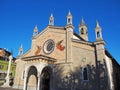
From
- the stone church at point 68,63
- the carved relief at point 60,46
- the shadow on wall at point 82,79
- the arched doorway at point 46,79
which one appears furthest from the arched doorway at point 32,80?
the carved relief at point 60,46

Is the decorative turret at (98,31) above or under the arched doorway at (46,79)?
above

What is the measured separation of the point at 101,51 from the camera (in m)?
21.1

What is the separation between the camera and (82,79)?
2162cm

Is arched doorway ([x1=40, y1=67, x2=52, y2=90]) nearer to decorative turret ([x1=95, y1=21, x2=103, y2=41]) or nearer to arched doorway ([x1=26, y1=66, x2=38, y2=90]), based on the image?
arched doorway ([x1=26, y1=66, x2=38, y2=90])

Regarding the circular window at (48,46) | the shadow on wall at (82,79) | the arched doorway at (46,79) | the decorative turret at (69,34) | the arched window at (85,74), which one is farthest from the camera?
the circular window at (48,46)

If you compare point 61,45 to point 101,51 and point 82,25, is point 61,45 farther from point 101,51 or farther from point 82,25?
point 82,25

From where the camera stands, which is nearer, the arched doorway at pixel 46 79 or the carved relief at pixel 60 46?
the carved relief at pixel 60 46

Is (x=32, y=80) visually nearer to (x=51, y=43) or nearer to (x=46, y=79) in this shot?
(x=46, y=79)

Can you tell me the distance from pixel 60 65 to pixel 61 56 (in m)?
1.64

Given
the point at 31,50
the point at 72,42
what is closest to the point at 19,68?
the point at 31,50

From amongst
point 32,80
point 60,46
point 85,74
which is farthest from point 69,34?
point 32,80

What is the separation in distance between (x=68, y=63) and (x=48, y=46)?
668 cm

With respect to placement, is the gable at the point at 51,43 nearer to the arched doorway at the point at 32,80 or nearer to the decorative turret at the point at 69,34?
the decorative turret at the point at 69,34

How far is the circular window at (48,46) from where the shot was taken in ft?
88.6
